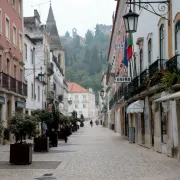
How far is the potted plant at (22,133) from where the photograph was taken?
14.2 metres

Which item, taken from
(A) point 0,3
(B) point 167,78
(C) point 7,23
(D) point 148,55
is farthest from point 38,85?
(B) point 167,78

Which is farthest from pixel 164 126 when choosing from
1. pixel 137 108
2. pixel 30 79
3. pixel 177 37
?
pixel 30 79

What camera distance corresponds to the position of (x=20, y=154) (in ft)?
46.6

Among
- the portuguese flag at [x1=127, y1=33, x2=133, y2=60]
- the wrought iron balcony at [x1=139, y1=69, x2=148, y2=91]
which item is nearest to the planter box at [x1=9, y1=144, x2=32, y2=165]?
the wrought iron balcony at [x1=139, y1=69, x2=148, y2=91]

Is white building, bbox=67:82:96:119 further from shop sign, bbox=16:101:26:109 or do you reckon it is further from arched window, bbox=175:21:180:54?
arched window, bbox=175:21:180:54

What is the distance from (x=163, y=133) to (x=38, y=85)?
89.1ft

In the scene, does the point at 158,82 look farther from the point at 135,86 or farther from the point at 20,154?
the point at 135,86

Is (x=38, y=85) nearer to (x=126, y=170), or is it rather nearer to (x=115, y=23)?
(x=115, y=23)

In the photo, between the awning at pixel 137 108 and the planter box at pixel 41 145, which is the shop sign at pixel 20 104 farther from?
the planter box at pixel 41 145

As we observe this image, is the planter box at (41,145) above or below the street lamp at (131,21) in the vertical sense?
below

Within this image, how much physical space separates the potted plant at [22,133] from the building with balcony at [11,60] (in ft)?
34.3

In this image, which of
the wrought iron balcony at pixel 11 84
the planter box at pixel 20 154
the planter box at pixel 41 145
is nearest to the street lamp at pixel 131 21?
the planter box at pixel 20 154

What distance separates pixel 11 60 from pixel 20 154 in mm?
18162

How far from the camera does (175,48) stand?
16.0 meters
